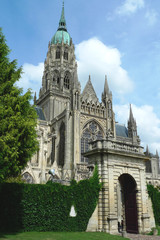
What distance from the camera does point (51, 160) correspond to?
43.2 metres

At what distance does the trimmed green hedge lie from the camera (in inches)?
552

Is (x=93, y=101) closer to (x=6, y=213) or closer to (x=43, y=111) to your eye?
(x=43, y=111)

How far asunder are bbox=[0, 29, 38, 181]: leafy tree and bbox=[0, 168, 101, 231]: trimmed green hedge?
144cm

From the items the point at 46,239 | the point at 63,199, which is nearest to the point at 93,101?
the point at 63,199

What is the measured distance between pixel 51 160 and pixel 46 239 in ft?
103

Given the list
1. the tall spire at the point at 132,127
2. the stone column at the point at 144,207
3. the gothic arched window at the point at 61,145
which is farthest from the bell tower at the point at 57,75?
the stone column at the point at 144,207

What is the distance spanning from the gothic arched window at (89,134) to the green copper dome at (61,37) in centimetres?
2563

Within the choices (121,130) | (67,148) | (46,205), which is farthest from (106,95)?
(46,205)

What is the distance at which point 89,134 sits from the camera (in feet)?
139

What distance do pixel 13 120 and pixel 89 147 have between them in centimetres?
645

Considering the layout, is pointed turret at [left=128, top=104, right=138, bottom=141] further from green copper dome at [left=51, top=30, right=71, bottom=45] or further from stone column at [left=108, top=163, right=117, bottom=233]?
stone column at [left=108, top=163, right=117, bottom=233]

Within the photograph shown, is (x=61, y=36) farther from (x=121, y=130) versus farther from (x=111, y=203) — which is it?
(x=111, y=203)

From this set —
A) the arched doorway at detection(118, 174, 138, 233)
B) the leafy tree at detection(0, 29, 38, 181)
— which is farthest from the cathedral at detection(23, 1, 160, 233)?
the leafy tree at detection(0, 29, 38, 181)

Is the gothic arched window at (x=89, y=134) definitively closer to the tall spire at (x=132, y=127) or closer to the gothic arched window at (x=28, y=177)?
the gothic arched window at (x=28, y=177)
